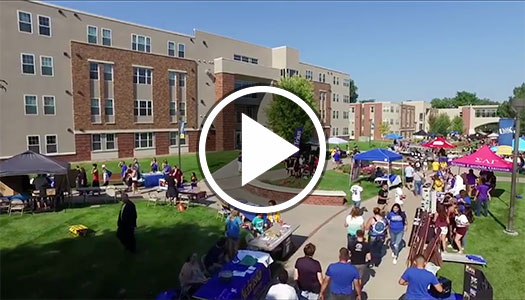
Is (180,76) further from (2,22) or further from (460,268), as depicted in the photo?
(460,268)

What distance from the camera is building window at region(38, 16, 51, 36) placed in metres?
27.9

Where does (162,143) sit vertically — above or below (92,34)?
below

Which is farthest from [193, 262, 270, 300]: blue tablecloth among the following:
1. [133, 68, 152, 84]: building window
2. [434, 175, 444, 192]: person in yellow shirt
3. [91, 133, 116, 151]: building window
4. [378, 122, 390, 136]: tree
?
[378, 122, 390, 136]: tree

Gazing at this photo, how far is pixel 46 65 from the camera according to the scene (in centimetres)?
2833

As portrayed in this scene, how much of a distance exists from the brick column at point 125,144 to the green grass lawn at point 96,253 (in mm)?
20391

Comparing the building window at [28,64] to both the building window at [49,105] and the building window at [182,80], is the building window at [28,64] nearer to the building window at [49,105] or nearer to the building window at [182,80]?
the building window at [49,105]

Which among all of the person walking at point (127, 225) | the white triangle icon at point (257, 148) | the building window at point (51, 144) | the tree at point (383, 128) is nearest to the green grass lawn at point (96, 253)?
the person walking at point (127, 225)

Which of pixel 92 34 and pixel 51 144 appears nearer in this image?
pixel 51 144

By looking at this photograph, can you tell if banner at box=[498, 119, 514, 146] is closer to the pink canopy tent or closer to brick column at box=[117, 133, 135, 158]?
the pink canopy tent

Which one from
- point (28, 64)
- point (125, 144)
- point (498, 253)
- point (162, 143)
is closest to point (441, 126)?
point (162, 143)

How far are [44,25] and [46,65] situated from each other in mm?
3266

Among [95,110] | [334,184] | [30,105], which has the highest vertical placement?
[30,105]

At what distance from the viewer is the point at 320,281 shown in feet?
19.4

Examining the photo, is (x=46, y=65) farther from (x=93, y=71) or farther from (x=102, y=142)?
(x=102, y=142)
